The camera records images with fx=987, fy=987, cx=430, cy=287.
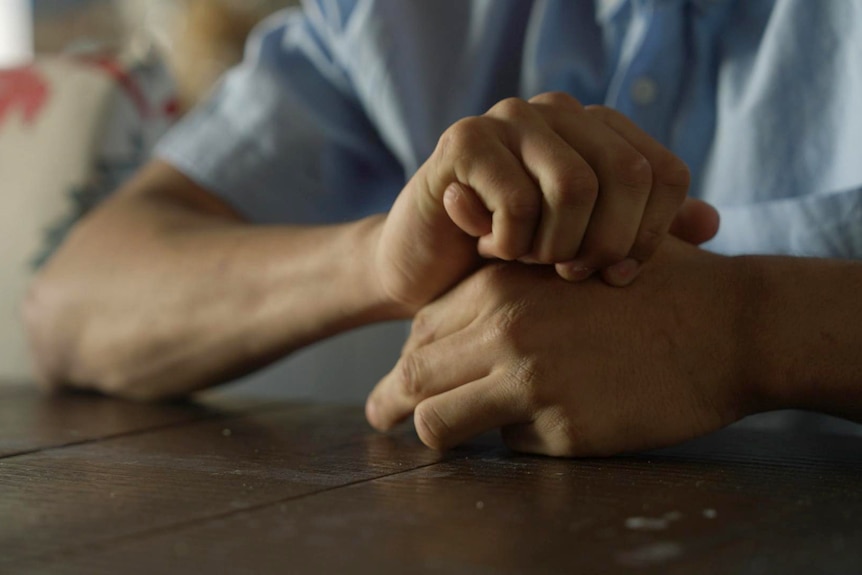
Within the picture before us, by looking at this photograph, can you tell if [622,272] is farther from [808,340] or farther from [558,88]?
[558,88]

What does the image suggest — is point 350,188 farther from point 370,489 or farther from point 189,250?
point 370,489

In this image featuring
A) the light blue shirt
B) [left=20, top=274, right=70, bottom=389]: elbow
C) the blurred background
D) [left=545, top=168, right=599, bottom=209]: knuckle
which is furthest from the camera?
the blurred background

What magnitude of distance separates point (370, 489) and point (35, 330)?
Result: 0.54 m

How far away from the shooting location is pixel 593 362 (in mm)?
456

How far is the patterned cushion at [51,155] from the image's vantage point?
1179 millimetres

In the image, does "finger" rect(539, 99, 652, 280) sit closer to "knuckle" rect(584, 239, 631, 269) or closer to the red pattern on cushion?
"knuckle" rect(584, 239, 631, 269)

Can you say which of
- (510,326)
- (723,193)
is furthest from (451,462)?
(723,193)

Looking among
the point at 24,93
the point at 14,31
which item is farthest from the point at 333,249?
the point at 14,31

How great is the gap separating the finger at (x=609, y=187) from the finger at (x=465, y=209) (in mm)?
46

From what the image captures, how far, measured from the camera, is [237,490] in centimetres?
38

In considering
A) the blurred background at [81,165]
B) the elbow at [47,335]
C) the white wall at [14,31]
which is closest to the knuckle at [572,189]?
the elbow at [47,335]

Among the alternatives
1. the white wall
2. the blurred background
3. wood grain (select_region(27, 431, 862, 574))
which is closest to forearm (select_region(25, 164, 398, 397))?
wood grain (select_region(27, 431, 862, 574))

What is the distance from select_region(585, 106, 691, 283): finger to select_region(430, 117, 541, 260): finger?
5 centimetres

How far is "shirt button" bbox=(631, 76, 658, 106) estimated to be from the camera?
708 mm
